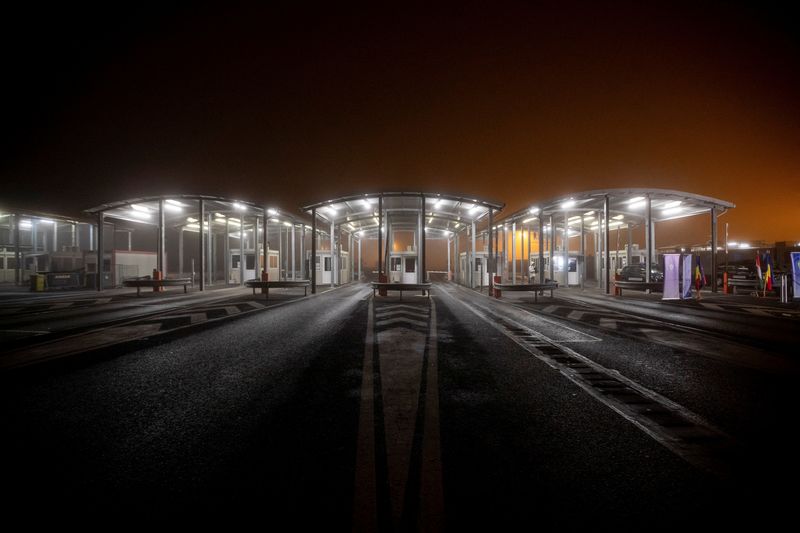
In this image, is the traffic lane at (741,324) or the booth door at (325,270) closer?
the traffic lane at (741,324)

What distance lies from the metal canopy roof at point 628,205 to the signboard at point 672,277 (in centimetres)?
637

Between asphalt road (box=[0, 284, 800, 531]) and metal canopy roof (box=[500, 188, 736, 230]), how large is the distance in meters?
17.1

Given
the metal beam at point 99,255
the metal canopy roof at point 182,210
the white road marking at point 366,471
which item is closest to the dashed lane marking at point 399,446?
the white road marking at point 366,471

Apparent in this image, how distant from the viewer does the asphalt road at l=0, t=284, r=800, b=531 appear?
6.10ft

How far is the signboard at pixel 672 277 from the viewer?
14.6 metres

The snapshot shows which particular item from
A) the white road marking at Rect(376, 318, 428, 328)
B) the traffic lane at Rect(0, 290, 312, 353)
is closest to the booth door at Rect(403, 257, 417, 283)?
the traffic lane at Rect(0, 290, 312, 353)

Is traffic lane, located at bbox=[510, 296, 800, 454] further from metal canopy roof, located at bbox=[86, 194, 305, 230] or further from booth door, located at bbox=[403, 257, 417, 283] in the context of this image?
metal canopy roof, located at bbox=[86, 194, 305, 230]

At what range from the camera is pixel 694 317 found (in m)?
9.80

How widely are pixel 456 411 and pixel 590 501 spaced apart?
4.58ft

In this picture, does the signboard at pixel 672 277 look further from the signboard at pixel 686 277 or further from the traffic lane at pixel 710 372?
the traffic lane at pixel 710 372

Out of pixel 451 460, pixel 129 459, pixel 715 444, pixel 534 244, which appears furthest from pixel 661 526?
pixel 534 244

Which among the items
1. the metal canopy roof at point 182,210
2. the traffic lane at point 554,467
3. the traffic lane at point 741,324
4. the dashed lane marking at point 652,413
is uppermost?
the metal canopy roof at point 182,210

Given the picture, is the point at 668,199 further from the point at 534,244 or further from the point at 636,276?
the point at 534,244

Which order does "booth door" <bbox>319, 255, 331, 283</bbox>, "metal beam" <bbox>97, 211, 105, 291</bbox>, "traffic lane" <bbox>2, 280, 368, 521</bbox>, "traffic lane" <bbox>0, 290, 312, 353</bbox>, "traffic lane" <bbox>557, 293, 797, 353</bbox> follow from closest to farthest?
"traffic lane" <bbox>2, 280, 368, 521</bbox> → "traffic lane" <bbox>0, 290, 312, 353</bbox> → "traffic lane" <bbox>557, 293, 797, 353</bbox> → "metal beam" <bbox>97, 211, 105, 291</bbox> → "booth door" <bbox>319, 255, 331, 283</bbox>
